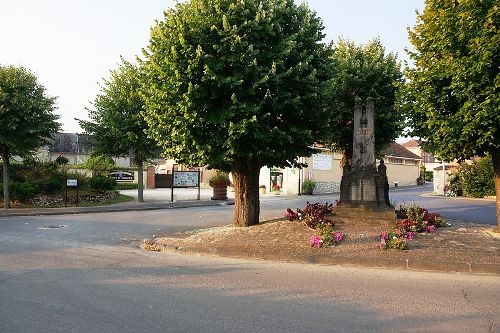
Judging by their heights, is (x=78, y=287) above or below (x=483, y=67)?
below

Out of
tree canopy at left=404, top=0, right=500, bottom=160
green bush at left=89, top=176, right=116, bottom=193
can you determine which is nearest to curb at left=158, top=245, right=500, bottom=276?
tree canopy at left=404, top=0, right=500, bottom=160

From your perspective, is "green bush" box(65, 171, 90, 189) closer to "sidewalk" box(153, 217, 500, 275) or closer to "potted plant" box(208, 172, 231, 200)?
"potted plant" box(208, 172, 231, 200)

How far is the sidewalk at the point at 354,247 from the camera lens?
26.2 feet

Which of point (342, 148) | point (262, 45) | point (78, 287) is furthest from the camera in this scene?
point (342, 148)

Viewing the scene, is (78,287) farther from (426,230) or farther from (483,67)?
(483,67)

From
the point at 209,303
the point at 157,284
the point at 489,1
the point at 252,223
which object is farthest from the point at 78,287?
the point at 489,1

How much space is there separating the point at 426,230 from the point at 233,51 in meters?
6.81

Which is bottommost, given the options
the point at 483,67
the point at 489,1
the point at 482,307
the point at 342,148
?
the point at 482,307

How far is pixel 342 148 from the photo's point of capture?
18.6 metres

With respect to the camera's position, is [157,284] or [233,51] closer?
[157,284]

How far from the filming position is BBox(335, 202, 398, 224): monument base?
11.4 metres

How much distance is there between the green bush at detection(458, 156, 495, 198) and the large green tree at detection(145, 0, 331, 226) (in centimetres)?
2414

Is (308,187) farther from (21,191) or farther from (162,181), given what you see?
(21,191)

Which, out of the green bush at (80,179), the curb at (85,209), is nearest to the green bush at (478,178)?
the curb at (85,209)
